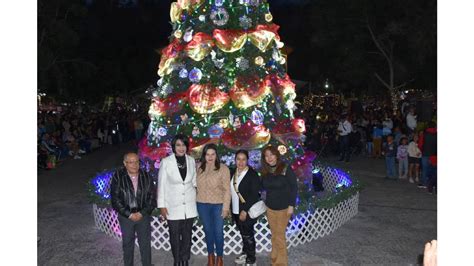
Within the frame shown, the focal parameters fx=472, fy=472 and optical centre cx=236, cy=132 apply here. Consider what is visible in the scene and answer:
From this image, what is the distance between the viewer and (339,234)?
7.99 m

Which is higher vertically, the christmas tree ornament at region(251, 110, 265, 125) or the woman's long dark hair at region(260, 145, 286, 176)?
the christmas tree ornament at region(251, 110, 265, 125)

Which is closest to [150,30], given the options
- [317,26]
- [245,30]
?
[317,26]

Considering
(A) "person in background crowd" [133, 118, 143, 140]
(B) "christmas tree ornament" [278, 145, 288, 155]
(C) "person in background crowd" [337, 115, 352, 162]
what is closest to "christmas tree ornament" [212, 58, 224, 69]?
(B) "christmas tree ornament" [278, 145, 288, 155]

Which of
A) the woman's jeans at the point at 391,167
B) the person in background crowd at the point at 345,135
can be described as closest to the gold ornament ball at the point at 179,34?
the woman's jeans at the point at 391,167

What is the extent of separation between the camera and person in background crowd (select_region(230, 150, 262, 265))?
609cm

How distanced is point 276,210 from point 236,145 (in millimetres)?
2112

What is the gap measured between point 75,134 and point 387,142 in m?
13.0

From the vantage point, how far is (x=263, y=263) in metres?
6.67

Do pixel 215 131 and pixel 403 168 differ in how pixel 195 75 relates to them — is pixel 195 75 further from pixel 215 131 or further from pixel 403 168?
pixel 403 168

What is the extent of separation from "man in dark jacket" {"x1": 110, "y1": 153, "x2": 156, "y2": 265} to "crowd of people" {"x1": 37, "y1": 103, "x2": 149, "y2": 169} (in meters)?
11.5

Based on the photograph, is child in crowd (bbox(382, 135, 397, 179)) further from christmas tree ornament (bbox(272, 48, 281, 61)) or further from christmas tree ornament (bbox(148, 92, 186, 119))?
christmas tree ornament (bbox(148, 92, 186, 119))

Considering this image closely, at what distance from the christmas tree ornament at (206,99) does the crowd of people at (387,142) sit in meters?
5.53
